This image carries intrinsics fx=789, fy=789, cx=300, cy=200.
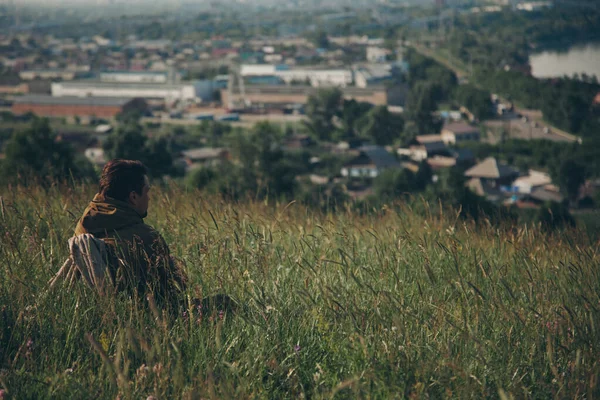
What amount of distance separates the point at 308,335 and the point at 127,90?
31088mm

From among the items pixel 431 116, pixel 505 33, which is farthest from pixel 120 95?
pixel 505 33

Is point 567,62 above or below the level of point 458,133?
above

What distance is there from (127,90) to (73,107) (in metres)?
5.47

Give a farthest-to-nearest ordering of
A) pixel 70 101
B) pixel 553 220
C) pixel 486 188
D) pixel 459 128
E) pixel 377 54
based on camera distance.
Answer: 1. pixel 377 54
2. pixel 70 101
3. pixel 459 128
4. pixel 486 188
5. pixel 553 220

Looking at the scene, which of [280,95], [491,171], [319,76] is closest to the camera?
[491,171]

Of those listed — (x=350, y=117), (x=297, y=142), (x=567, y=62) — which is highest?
(x=567, y=62)

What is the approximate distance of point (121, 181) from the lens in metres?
1.45

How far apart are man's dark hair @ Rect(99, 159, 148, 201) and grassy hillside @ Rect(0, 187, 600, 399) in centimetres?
17

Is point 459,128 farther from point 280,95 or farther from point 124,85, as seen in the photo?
point 124,85

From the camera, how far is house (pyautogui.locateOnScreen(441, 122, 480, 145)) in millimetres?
19862

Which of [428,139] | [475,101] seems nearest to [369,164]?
[428,139]

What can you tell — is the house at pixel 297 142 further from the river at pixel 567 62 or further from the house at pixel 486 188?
the river at pixel 567 62

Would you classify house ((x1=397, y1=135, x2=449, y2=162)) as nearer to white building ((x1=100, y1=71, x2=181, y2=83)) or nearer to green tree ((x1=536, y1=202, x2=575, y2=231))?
green tree ((x1=536, y1=202, x2=575, y2=231))

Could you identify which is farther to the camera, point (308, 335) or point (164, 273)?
point (164, 273)
